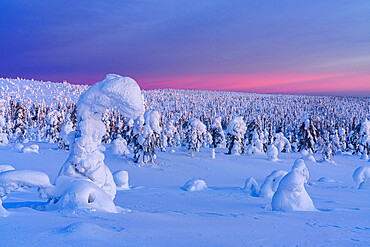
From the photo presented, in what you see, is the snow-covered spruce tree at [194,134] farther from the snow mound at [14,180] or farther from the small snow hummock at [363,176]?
the snow mound at [14,180]

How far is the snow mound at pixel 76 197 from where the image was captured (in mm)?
5090

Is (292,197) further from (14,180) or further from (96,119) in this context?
(14,180)

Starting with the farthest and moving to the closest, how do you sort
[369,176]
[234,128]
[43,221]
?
[234,128], [369,176], [43,221]

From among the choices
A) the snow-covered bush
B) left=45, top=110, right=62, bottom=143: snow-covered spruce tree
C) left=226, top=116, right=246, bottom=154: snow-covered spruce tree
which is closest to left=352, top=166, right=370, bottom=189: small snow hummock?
the snow-covered bush

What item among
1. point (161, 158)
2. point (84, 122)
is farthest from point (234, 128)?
point (84, 122)

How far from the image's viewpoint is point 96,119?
799 cm

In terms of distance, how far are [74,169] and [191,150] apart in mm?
27087

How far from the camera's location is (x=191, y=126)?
34562mm

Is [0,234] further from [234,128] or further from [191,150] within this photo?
[234,128]

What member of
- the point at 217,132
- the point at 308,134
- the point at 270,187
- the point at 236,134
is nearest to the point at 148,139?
the point at 236,134

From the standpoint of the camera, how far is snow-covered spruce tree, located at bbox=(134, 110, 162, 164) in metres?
26.4

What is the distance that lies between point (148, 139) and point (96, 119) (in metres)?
18.7

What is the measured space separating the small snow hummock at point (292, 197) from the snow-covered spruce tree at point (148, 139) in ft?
65.8

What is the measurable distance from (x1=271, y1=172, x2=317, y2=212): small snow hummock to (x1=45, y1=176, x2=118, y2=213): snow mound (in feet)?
14.5
